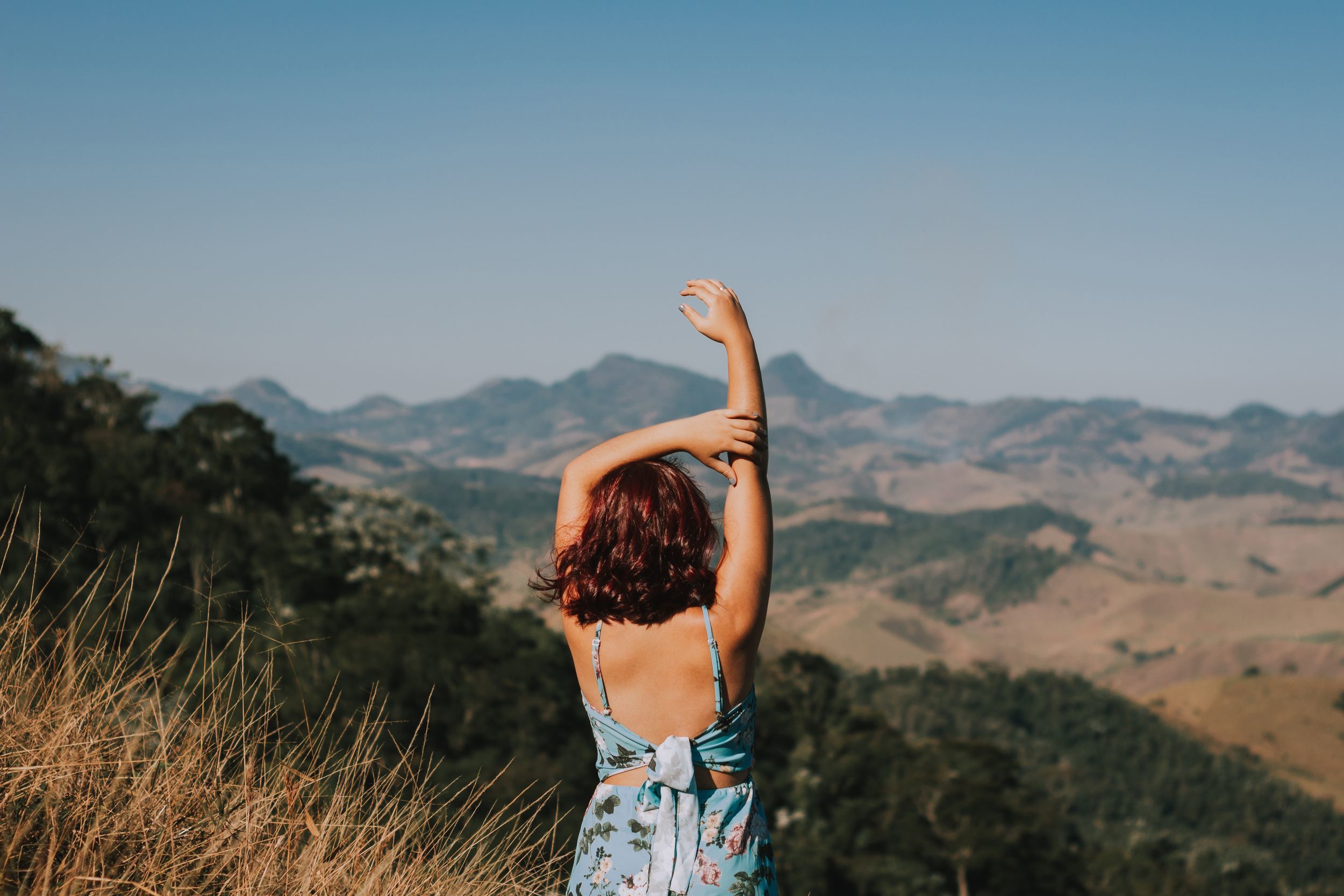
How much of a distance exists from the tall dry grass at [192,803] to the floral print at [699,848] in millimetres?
317

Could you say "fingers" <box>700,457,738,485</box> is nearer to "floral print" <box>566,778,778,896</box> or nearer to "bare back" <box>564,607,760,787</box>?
"bare back" <box>564,607,760,787</box>

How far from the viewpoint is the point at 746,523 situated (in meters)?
1.90

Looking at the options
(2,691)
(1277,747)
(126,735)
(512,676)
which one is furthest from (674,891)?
(1277,747)

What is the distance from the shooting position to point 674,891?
1.82m

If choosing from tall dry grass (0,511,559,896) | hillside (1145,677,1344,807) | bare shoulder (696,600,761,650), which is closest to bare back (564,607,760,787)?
bare shoulder (696,600,761,650)

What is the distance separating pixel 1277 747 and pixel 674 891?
114124 millimetres

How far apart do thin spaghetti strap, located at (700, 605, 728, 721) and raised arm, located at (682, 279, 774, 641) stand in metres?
0.04

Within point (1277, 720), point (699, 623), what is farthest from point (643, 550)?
point (1277, 720)

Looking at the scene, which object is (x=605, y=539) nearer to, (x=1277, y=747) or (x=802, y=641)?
(x=802, y=641)

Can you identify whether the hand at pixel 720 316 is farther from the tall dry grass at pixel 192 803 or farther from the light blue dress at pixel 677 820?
the tall dry grass at pixel 192 803

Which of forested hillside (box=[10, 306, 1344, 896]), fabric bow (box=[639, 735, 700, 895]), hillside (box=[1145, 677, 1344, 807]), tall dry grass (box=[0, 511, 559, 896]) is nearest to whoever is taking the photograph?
fabric bow (box=[639, 735, 700, 895])

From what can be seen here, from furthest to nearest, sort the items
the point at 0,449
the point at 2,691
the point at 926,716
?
the point at 926,716 < the point at 0,449 < the point at 2,691

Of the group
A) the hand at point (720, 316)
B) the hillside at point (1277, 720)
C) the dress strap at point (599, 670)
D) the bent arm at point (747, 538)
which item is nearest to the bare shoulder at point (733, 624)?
the bent arm at point (747, 538)

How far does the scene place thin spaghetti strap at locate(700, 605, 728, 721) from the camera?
1843 mm
